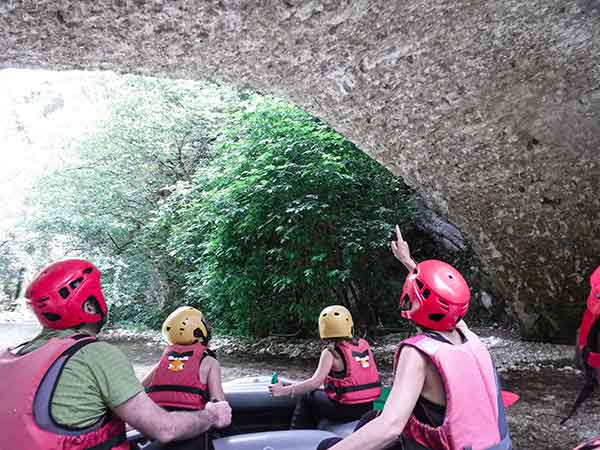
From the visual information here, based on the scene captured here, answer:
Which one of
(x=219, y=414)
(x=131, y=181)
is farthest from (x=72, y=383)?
(x=131, y=181)

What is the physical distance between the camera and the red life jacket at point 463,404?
141 centimetres

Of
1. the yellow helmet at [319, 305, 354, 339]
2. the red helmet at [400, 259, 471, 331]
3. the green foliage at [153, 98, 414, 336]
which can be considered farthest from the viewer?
the green foliage at [153, 98, 414, 336]

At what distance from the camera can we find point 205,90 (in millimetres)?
12672

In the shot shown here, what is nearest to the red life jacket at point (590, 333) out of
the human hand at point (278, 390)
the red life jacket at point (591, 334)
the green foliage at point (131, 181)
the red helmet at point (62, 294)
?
the red life jacket at point (591, 334)

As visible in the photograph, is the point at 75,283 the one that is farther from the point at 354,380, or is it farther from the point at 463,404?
the point at 354,380

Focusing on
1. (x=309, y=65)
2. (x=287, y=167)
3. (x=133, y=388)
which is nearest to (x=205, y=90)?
(x=287, y=167)

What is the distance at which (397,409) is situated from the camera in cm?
132

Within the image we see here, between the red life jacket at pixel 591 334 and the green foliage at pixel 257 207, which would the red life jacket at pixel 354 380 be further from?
the green foliage at pixel 257 207

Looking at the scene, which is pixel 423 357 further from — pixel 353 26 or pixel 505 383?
pixel 505 383

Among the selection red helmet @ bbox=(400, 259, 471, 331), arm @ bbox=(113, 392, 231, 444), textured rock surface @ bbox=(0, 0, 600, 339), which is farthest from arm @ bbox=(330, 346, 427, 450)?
textured rock surface @ bbox=(0, 0, 600, 339)

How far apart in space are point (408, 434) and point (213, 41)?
3096mm

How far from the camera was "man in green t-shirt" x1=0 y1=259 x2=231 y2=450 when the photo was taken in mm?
1438

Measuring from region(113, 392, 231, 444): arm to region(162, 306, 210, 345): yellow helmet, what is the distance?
979 millimetres

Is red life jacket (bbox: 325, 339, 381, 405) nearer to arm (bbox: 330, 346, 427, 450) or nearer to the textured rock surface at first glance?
arm (bbox: 330, 346, 427, 450)
